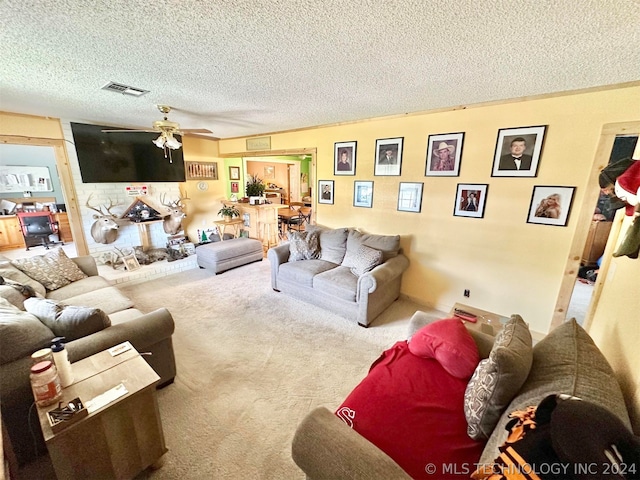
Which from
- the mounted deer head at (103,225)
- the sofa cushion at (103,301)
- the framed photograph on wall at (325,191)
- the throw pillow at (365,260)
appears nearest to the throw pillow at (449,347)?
the throw pillow at (365,260)

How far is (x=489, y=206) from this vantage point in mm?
2736

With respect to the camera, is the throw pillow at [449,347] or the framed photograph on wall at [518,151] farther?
the framed photograph on wall at [518,151]

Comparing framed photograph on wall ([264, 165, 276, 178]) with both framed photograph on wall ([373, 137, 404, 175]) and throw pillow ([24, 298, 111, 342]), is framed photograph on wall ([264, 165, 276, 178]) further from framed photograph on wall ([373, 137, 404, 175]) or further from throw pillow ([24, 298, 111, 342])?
throw pillow ([24, 298, 111, 342])

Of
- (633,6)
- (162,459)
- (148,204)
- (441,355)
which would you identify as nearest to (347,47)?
(633,6)

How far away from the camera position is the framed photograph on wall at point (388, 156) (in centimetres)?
327

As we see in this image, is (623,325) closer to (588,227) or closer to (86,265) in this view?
(588,227)

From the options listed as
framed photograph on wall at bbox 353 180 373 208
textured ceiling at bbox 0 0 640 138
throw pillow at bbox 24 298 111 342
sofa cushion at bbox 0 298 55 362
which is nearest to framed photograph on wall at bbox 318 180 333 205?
framed photograph on wall at bbox 353 180 373 208

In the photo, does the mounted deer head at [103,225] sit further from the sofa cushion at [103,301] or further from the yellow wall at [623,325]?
the yellow wall at [623,325]

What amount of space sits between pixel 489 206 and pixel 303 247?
237 cm

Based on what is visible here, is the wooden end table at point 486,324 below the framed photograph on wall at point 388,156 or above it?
below

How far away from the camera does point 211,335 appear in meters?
2.64

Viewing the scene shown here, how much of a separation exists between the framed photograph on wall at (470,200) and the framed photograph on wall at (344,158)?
58.2 inches

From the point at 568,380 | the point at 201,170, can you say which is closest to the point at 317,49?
the point at 568,380

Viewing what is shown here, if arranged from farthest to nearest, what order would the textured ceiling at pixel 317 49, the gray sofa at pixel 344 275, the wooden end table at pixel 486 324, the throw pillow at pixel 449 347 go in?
the gray sofa at pixel 344 275 → the wooden end table at pixel 486 324 → the throw pillow at pixel 449 347 → the textured ceiling at pixel 317 49
